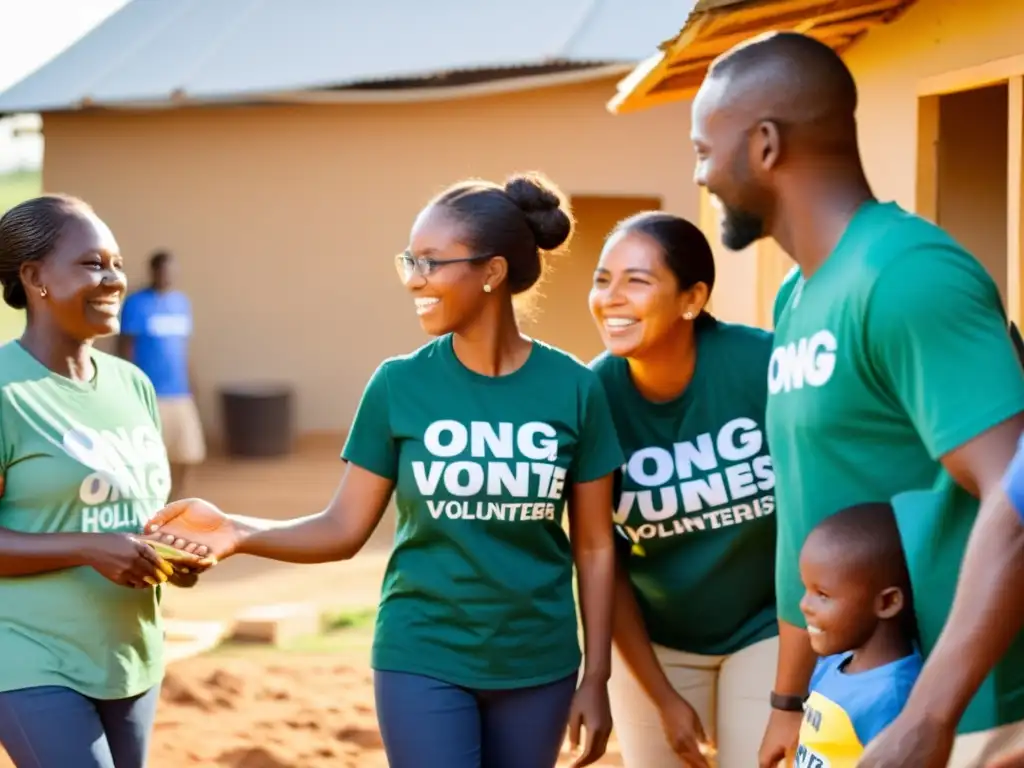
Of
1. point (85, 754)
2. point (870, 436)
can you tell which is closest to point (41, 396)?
point (85, 754)

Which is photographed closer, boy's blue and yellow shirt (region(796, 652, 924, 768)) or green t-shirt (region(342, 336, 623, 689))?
boy's blue and yellow shirt (region(796, 652, 924, 768))

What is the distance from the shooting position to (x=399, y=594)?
3.56 metres

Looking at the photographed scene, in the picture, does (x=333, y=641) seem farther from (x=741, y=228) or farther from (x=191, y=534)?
(x=741, y=228)

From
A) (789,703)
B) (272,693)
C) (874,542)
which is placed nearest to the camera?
(874,542)

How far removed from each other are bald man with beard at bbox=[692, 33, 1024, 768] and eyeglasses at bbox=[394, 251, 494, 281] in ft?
2.98

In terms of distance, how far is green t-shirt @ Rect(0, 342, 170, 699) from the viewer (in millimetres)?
3625

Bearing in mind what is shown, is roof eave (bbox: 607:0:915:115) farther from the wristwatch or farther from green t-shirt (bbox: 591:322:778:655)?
the wristwatch

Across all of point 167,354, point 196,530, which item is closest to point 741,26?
point 196,530

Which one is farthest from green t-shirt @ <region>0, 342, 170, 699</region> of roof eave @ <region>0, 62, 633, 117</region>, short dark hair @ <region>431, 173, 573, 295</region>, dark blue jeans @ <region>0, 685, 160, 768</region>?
roof eave @ <region>0, 62, 633, 117</region>

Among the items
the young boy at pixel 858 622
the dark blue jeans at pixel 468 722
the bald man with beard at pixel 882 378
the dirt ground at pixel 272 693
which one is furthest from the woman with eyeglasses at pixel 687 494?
the dirt ground at pixel 272 693

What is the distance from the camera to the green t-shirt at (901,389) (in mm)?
2305

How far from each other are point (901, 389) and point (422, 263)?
150cm

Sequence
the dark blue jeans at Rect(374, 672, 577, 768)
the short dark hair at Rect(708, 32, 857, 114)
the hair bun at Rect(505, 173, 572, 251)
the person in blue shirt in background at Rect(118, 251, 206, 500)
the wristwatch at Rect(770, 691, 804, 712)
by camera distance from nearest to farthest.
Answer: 1. the short dark hair at Rect(708, 32, 857, 114)
2. the wristwatch at Rect(770, 691, 804, 712)
3. the dark blue jeans at Rect(374, 672, 577, 768)
4. the hair bun at Rect(505, 173, 572, 251)
5. the person in blue shirt in background at Rect(118, 251, 206, 500)

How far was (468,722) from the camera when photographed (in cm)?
349
